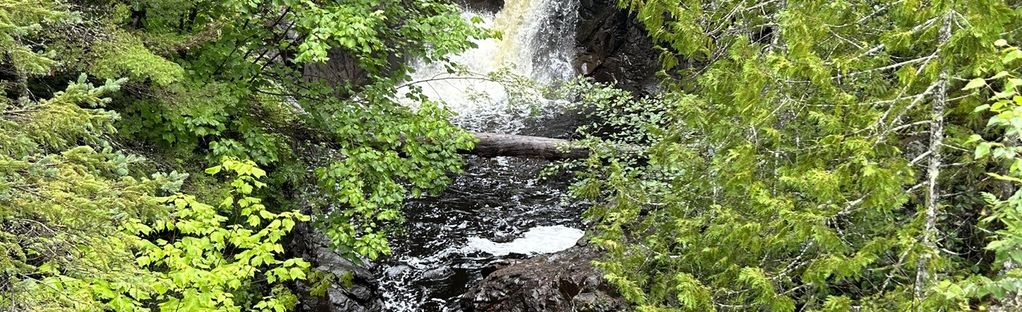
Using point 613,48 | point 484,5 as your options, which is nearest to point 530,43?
point 484,5

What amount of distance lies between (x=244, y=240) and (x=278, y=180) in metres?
2.32

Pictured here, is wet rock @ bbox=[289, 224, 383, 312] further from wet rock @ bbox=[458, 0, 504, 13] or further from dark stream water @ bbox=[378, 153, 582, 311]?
wet rock @ bbox=[458, 0, 504, 13]

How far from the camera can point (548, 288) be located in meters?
7.61

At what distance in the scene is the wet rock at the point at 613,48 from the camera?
2011cm

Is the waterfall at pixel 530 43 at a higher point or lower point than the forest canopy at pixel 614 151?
lower

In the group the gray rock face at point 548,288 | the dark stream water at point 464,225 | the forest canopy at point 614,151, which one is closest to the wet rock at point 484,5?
the dark stream water at point 464,225

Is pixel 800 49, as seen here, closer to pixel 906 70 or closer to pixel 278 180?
pixel 906 70

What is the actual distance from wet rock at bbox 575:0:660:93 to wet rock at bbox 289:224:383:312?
Result: 12.5 metres

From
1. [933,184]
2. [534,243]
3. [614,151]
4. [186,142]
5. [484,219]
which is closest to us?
[933,184]

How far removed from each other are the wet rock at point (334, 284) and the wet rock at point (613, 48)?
1254 centimetres

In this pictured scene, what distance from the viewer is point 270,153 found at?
6.21m

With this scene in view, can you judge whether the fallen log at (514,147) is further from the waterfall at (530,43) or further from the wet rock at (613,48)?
the wet rock at (613,48)

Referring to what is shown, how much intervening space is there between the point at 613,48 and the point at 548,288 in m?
14.2

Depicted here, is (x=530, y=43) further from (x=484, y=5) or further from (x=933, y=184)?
(x=933, y=184)
